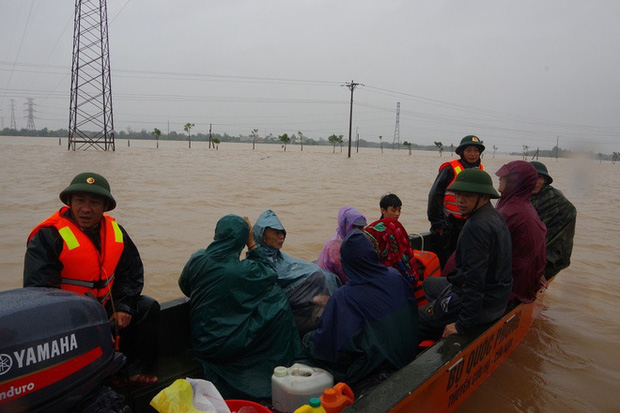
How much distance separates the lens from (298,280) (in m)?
2.96

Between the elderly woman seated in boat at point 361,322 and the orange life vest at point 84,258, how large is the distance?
3.92 feet

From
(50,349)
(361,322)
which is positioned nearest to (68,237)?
(50,349)

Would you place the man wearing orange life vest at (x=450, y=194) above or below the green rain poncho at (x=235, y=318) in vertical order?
above

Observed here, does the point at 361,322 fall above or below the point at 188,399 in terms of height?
above

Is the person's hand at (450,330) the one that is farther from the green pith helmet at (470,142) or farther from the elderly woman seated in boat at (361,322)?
the green pith helmet at (470,142)

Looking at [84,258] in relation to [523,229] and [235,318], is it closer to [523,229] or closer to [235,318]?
[235,318]

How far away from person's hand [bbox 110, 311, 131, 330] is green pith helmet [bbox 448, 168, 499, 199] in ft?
6.85

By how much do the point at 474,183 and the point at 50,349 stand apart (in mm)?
2321

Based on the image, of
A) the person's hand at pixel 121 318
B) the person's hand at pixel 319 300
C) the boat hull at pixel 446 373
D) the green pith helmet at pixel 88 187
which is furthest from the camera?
the person's hand at pixel 319 300

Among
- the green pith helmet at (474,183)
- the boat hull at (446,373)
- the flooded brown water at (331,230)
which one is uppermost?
the green pith helmet at (474,183)

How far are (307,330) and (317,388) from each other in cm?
84

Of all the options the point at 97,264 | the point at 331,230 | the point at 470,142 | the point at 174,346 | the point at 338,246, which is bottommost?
the point at 331,230

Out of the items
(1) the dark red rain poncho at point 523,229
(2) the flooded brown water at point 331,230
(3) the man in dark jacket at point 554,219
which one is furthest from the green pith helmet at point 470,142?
(2) the flooded brown water at point 331,230

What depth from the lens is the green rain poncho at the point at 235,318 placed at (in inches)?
95.8
